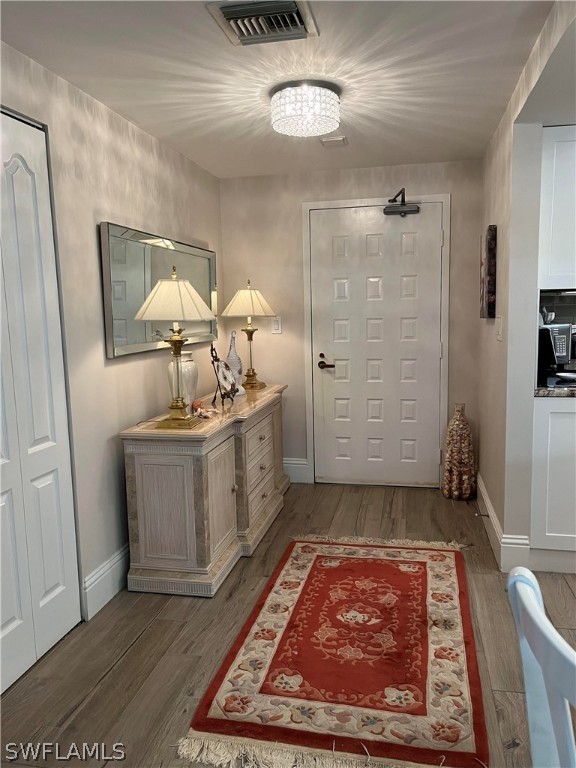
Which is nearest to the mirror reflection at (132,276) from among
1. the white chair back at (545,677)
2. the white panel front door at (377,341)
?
the white panel front door at (377,341)

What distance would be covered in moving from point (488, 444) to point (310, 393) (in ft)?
4.74

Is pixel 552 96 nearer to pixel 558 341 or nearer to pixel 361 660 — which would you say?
pixel 558 341

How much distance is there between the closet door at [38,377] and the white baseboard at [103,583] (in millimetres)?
90

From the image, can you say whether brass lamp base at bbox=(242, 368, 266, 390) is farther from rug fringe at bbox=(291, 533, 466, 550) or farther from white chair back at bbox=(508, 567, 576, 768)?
white chair back at bbox=(508, 567, 576, 768)

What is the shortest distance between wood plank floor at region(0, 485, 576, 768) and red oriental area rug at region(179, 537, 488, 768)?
7 cm

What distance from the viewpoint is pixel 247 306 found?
13.7 ft

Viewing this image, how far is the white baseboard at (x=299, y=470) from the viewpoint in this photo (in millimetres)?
4680

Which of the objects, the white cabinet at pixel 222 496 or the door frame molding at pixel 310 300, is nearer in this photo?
the white cabinet at pixel 222 496

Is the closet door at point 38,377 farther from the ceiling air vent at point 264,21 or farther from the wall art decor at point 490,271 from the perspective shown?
the wall art decor at point 490,271

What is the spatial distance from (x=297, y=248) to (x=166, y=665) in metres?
3.12

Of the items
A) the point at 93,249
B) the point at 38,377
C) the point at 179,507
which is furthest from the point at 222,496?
the point at 93,249

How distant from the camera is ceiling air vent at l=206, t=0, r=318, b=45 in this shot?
1927 millimetres

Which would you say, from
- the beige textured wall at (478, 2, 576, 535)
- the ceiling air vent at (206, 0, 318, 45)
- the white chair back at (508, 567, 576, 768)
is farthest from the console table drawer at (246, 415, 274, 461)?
the white chair back at (508, 567, 576, 768)

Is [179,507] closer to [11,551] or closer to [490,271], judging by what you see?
[11,551]
